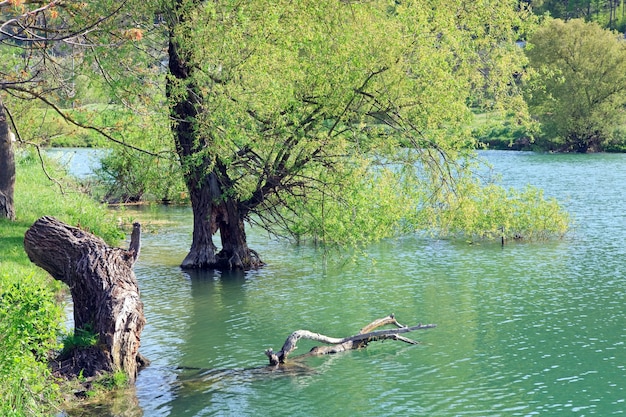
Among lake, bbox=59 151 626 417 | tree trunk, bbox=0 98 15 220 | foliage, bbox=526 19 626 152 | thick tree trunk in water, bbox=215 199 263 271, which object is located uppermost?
foliage, bbox=526 19 626 152

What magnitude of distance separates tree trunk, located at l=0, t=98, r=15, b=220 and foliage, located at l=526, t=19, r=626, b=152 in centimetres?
5516

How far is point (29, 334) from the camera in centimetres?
1054

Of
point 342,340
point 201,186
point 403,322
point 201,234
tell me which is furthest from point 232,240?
point 342,340

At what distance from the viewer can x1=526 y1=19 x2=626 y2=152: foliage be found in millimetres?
71000

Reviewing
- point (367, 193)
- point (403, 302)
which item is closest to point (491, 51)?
point (367, 193)

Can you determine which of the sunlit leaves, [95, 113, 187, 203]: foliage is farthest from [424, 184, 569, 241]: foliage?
[95, 113, 187, 203]: foliage

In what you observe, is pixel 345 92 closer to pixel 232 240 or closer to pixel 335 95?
pixel 335 95

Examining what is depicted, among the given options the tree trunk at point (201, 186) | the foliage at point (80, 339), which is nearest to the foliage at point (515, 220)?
the tree trunk at point (201, 186)

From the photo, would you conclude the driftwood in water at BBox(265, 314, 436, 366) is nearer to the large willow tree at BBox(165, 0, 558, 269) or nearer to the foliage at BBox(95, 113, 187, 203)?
the large willow tree at BBox(165, 0, 558, 269)

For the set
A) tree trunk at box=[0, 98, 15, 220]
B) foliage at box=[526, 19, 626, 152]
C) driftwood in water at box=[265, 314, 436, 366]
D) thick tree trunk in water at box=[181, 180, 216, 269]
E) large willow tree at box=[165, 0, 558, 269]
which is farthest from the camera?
foliage at box=[526, 19, 626, 152]

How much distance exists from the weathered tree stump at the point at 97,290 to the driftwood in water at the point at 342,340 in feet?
8.46

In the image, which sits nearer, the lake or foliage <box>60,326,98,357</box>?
foliage <box>60,326,98,357</box>

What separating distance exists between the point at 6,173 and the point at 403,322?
1141 cm

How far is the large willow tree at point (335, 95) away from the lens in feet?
67.8
